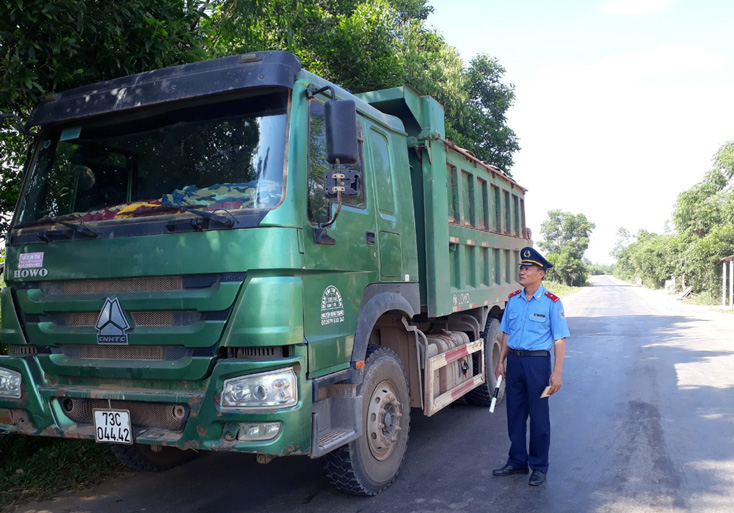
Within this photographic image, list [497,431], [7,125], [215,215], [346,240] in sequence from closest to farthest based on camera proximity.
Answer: [215,215]
[346,240]
[7,125]
[497,431]

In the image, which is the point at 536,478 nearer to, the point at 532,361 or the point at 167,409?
the point at 532,361

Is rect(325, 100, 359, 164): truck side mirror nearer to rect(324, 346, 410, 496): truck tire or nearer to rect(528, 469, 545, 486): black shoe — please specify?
rect(324, 346, 410, 496): truck tire

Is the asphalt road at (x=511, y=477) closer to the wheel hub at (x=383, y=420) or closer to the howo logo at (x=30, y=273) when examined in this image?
the wheel hub at (x=383, y=420)

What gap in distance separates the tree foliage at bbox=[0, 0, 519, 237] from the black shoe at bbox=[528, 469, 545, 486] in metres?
4.62

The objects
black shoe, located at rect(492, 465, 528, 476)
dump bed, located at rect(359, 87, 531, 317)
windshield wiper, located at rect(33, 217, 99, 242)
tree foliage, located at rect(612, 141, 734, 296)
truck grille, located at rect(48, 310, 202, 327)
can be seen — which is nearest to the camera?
truck grille, located at rect(48, 310, 202, 327)

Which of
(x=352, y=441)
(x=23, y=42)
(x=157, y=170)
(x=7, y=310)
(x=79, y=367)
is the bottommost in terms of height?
(x=352, y=441)

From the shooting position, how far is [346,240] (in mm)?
3881

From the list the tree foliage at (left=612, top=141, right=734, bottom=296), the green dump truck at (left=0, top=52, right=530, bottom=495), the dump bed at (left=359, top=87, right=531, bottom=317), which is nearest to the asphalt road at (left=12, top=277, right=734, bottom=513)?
the green dump truck at (left=0, top=52, right=530, bottom=495)

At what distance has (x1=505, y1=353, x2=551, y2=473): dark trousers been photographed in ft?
14.6

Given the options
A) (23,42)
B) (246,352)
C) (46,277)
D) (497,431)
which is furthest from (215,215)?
(497,431)

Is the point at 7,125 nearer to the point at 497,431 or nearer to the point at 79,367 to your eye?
the point at 79,367

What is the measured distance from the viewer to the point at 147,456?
185 inches

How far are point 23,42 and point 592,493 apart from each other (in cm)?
527

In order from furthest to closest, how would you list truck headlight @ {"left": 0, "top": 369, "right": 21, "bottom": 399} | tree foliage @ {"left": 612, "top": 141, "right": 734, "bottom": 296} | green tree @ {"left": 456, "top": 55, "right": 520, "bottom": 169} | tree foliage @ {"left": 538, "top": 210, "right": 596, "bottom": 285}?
tree foliage @ {"left": 538, "top": 210, "right": 596, "bottom": 285}, tree foliage @ {"left": 612, "top": 141, "right": 734, "bottom": 296}, green tree @ {"left": 456, "top": 55, "right": 520, "bottom": 169}, truck headlight @ {"left": 0, "top": 369, "right": 21, "bottom": 399}
